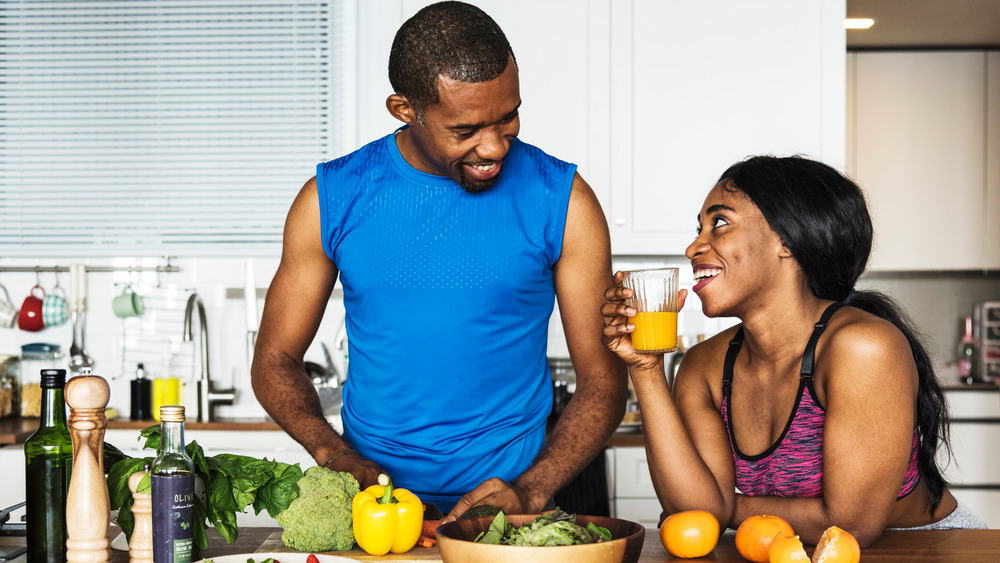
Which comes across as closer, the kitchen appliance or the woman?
the woman

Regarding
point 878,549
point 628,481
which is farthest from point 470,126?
point 628,481

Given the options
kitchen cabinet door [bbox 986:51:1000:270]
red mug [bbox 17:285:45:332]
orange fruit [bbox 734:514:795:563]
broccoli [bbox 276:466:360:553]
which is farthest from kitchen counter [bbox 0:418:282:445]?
kitchen cabinet door [bbox 986:51:1000:270]

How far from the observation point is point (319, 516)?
51.8 inches

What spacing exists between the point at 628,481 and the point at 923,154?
2909 millimetres

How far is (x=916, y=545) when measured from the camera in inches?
58.6

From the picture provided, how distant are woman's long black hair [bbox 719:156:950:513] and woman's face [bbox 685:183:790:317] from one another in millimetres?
26

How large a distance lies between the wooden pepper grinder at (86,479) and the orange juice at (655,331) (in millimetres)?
834

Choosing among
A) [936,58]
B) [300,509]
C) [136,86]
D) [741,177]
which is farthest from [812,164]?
[936,58]

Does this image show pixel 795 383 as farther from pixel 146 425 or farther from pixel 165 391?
pixel 165 391

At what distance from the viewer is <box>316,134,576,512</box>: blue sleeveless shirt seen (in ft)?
5.52

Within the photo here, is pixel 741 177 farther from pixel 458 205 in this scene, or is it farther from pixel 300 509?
pixel 300 509

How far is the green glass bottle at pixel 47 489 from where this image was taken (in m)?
1.30

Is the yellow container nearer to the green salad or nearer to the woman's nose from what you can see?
the woman's nose

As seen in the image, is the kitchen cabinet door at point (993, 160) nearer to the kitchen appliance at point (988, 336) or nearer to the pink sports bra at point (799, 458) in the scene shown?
the kitchen appliance at point (988, 336)
